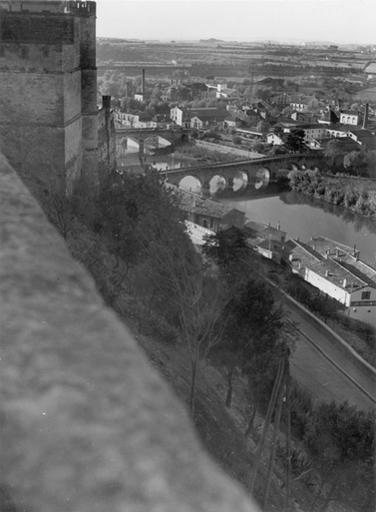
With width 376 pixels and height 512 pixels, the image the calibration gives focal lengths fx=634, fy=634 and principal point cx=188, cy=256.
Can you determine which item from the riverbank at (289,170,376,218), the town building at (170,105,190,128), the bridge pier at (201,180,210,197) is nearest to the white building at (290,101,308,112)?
the town building at (170,105,190,128)

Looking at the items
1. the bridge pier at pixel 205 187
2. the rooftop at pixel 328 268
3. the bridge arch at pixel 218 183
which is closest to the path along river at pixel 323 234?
the bridge pier at pixel 205 187

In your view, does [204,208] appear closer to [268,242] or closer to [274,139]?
[268,242]

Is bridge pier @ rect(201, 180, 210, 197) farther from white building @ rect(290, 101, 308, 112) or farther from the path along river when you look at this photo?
white building @ rect(290, 101, 308, 112)

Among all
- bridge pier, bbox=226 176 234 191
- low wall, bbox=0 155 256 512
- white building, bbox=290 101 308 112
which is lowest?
bridge pier, bbox=226 176 234 191

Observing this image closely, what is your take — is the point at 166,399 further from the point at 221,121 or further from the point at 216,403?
the point at 221,121

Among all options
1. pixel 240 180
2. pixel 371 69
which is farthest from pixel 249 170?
pixel 371 69

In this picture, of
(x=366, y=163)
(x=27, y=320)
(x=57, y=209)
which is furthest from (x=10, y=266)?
(x=366, y=163)
